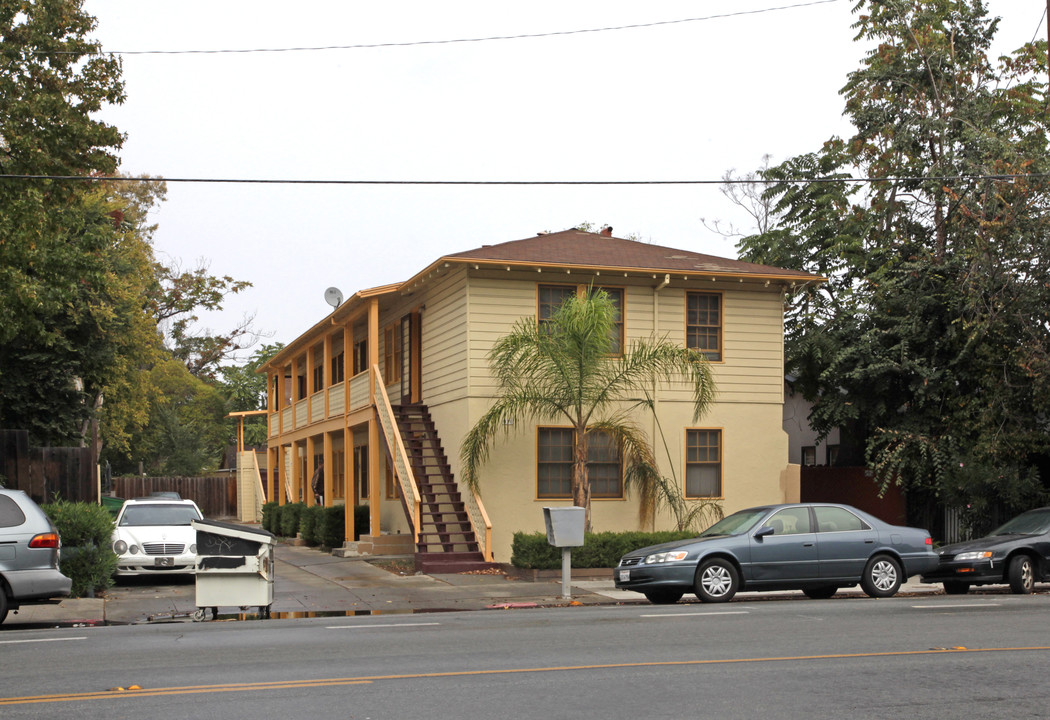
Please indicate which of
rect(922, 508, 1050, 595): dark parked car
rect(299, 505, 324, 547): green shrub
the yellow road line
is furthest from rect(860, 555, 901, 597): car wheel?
rect(299, 505, 324, 547): green shrub

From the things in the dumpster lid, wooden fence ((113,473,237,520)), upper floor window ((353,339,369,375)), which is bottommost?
wooden fence ((113,473,237,520))

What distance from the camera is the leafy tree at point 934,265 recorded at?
22.8 meters

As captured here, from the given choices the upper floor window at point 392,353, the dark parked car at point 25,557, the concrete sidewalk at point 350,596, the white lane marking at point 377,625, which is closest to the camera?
the white lane marking at point 377,625

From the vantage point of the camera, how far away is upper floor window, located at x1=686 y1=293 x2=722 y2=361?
23922 millimetres

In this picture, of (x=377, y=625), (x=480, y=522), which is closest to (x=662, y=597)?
(x=377, y=625)

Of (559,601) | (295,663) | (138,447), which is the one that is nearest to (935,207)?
(559,601)

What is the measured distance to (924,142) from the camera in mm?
27344

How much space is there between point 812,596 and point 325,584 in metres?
8.17

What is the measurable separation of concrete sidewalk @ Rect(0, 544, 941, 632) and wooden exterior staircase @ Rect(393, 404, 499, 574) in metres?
0.60

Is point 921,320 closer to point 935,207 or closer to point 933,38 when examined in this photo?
point 935,207

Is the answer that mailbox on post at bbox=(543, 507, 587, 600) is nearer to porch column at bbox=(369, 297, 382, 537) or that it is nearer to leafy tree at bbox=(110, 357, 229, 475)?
porch column at bbox=(369, 297, 382, 537)

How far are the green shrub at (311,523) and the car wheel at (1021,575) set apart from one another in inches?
659

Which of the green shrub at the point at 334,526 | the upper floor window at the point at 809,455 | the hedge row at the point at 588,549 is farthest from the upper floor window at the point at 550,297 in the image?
the upper floor window at the point at 809,455

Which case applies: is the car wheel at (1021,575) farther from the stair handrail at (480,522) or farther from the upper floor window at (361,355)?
the upper floor window at (361,355)
